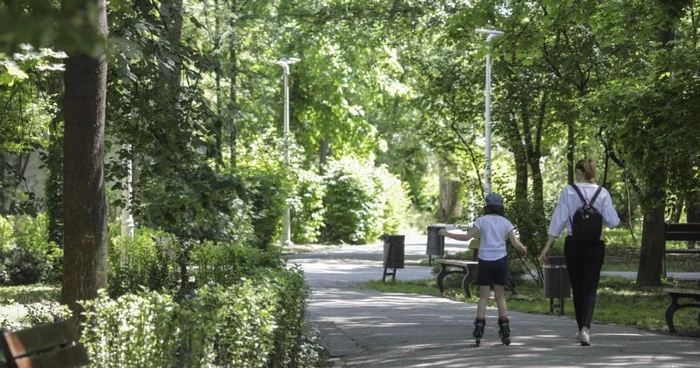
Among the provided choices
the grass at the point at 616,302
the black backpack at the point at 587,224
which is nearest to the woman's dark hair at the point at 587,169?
the black backpack at the point at 587,224

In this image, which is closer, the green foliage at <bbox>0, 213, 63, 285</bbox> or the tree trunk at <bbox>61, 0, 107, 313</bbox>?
the tree trunk at <bbox>61, 0, 107, 313</bbox>

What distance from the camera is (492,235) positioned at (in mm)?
11359

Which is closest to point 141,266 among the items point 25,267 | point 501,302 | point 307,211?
point 501,302

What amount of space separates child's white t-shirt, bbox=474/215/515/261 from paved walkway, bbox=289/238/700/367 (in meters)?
0.91

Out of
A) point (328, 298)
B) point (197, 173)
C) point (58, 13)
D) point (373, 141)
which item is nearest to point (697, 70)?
point (328, 298)

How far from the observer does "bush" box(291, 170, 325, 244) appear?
148 feet

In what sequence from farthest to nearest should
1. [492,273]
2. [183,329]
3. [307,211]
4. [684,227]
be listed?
[307,211] < [684,227] < [492,273] < [183,329]

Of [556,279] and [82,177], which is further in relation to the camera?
[556,279]

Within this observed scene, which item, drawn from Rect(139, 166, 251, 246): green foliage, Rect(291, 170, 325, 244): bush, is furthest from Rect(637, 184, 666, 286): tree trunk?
Rect(291, 170, 325, 244): bush

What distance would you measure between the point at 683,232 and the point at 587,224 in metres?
14.4

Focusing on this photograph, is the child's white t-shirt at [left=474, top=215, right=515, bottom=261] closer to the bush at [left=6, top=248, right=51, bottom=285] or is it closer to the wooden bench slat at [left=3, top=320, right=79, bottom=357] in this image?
the wooden bench slat at [left=3, top=320, right=79, bottom=357]

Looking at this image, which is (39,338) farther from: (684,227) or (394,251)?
(684,227)

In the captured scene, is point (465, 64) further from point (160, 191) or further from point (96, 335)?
point (96, 335)

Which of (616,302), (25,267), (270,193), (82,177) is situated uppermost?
(270,193)
